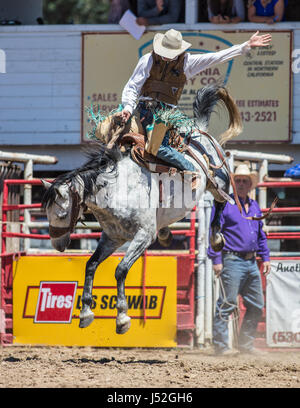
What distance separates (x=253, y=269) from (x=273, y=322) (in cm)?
71

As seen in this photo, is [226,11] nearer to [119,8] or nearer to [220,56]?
[119,8]

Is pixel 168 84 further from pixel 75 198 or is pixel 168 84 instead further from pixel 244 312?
pixel 244 312

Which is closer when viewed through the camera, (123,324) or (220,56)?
(123,324)

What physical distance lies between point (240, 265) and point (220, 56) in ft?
8.41

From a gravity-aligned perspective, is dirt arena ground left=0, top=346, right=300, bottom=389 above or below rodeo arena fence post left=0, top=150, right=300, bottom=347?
below

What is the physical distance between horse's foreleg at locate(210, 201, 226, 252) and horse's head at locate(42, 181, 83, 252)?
1.56 meters

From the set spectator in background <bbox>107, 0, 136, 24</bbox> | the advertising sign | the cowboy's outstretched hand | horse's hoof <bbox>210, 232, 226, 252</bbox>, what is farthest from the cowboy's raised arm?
spectator in background <bbox>107, 0, 136, 24</bbox>

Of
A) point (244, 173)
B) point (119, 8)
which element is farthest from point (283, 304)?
point (119, 8)

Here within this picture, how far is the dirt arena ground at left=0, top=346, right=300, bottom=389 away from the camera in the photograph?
5086 mm

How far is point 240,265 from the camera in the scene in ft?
24.8

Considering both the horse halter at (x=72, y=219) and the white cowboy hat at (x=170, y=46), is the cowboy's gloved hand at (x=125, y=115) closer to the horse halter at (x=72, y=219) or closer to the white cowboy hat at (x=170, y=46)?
the white cowboy hat at (x=170, y=46)

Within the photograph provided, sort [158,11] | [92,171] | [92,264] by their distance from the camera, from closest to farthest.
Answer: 1. [92,171]
2. [92,264]
3. [158,11]

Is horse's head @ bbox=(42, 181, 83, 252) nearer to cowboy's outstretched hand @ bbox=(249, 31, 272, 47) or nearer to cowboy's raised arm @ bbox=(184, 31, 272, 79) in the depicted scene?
cowboy's raised arm @ bbox=(184, 31, 272, 79)
